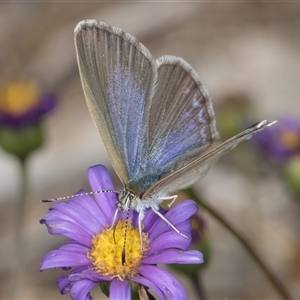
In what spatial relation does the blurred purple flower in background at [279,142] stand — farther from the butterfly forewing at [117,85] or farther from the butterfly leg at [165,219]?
the butterfly leg at [165,219]

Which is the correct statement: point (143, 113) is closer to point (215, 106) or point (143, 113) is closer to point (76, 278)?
point (76, 278)

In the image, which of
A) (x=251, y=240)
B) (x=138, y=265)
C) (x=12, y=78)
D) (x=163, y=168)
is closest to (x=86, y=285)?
(x=138, y=265)

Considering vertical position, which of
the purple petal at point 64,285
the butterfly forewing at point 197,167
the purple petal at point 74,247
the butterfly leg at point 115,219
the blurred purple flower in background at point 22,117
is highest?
the blurred purple flower in background at point 22,117

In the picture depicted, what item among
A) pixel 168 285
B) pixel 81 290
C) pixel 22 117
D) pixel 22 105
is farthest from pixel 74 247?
pixel 22 105

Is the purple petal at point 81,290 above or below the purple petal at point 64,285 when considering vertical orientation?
below

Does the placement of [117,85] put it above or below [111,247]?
above

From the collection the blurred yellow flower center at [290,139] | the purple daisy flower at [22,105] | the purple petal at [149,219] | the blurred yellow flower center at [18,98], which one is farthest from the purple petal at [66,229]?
the blurred yellow flower center at [290,139]

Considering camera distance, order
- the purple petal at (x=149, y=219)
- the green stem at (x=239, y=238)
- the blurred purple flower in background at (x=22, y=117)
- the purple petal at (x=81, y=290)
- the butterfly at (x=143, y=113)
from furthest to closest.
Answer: the blurred purple flower in background at (x=22, y=117) < the green stem at (x=239, y=238) < the purple petal at (x=149, y=219) < the butterfly at (x=143, y=113) < the purple petal at (x=81, y=290)
